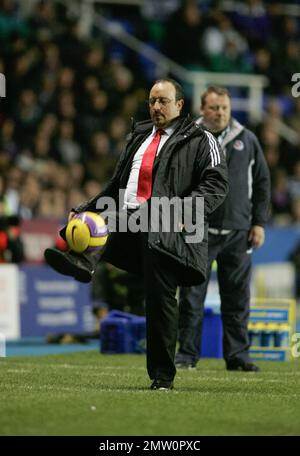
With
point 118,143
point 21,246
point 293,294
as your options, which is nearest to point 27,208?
point 21,246

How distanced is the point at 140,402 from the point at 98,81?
13.8 meters

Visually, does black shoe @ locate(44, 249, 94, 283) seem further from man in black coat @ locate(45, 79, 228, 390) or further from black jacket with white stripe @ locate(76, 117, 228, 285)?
black jacket with white stripe @ locate(76, 117, 228, 285)

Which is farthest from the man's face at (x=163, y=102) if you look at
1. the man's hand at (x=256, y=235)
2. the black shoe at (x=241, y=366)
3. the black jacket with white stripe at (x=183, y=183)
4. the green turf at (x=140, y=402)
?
the black shoe at (x=241, y=366)

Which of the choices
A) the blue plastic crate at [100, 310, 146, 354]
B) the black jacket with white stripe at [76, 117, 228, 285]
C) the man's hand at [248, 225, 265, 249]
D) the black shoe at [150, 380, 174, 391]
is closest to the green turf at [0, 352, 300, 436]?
the black shoe at [150, 380, 174, 391]

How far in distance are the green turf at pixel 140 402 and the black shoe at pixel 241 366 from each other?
0.27 ft

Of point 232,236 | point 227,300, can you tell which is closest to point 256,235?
point 232,236

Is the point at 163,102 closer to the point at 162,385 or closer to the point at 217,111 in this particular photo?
the point at 162,385

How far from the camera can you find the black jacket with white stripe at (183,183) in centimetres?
901

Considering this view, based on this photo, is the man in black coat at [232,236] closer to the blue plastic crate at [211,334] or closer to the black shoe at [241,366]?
the black shoe at [241,366]

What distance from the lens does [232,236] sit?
38.4ft

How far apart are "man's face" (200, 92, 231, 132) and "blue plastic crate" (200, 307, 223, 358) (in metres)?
2.46

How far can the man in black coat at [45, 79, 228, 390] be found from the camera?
29.5ft

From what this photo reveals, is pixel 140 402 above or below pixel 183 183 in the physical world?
below

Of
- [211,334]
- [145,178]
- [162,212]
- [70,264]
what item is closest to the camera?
[70,264]
